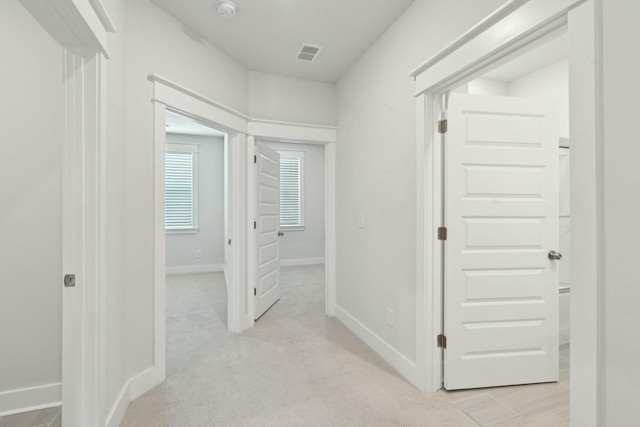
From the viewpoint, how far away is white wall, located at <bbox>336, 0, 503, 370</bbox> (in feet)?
7.20

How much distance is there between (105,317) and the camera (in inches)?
67.5

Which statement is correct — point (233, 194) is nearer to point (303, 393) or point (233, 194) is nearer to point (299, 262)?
point (303, 393)

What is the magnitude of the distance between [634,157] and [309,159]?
20.4 feet

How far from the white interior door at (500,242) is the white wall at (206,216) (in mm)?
5216

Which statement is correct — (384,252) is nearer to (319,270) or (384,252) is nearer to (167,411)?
(167,411)

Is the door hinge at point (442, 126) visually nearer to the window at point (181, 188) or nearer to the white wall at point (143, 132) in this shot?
the white wall at point (143, 132)

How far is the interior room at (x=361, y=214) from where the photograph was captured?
1183mm

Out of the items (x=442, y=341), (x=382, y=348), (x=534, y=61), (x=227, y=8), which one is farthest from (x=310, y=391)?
(x=534, y=61)

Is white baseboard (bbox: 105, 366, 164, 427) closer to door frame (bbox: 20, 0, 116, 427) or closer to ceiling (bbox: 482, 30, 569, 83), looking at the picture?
door frame (bbox: 20, 0, 116, 427)

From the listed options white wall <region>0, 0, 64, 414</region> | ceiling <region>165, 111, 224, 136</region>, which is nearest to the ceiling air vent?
white wall <region>0, 0, 64, 414</region>

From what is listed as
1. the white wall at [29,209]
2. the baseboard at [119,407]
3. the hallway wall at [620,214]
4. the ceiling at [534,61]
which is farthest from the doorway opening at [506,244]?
the white wall at [29,209]

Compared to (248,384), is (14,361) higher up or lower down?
higher up

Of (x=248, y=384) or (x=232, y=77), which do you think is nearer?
(x=248, y=384)

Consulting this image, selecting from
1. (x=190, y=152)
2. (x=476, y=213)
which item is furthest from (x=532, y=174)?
(x=190, y=152)
